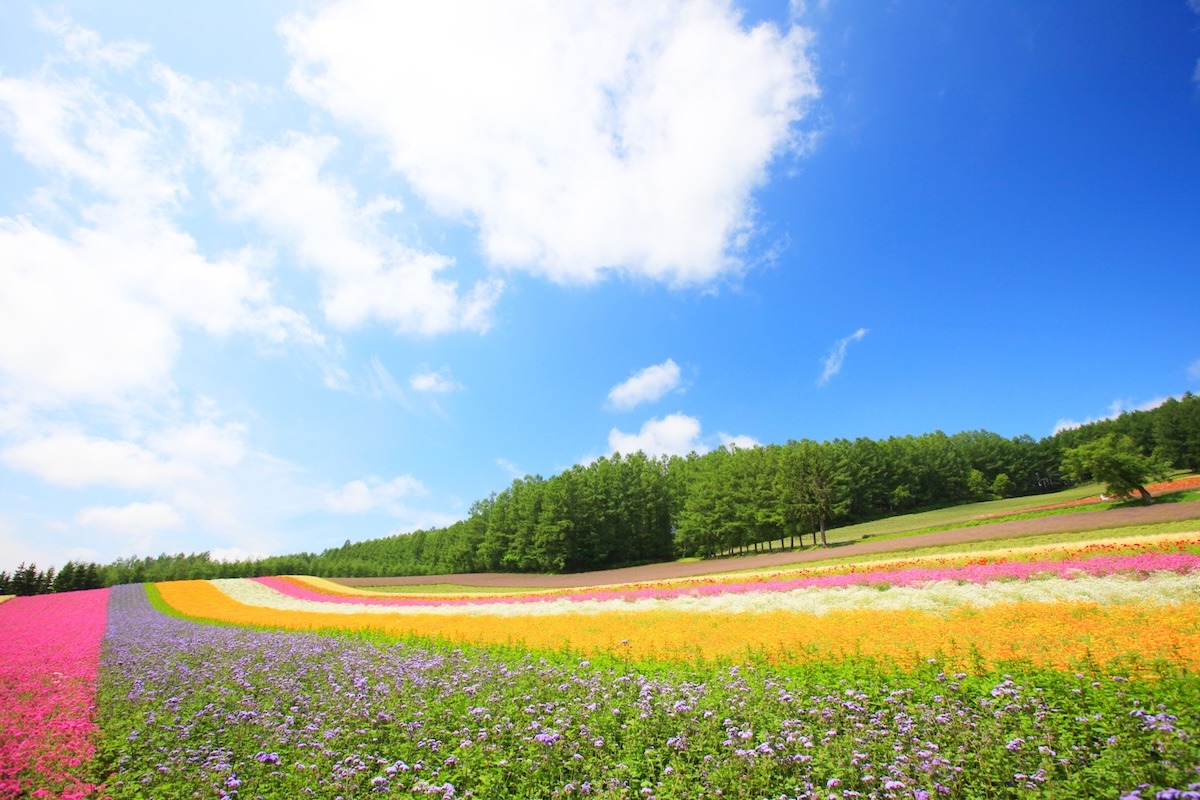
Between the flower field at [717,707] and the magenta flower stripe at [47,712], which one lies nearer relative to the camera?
the flower field at [717,707]

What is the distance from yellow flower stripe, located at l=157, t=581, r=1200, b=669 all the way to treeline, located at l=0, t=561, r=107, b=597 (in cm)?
7009

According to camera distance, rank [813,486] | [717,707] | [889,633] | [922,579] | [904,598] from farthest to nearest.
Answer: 1. [813,486]
2. [922,579]
3. [904,598]
4. [889,633]
5. [717,707]

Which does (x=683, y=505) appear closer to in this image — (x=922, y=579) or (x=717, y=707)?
(x=922, y=579)

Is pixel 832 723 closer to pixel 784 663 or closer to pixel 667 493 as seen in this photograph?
pixel 784 663

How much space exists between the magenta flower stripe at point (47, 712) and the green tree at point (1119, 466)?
163 ft

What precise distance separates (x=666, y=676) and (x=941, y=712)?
405 centimetres

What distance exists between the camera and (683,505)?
76562mm

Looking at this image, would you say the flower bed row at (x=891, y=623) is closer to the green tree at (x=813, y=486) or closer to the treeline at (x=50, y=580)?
the green tree at (x=813, y=486)

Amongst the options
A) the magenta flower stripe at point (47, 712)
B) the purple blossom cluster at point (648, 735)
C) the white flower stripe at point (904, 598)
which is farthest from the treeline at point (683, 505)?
the magenta flower stripe at point (47, 712)

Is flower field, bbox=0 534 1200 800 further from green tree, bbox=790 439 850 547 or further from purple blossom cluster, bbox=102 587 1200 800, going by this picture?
green tree, bbox=790 439 850 547

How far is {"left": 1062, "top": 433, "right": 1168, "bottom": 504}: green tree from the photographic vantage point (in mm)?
34688

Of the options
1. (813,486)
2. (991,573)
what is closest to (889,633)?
(991,573)

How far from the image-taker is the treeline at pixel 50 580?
58375 mm

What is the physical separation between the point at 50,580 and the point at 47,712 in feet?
248
